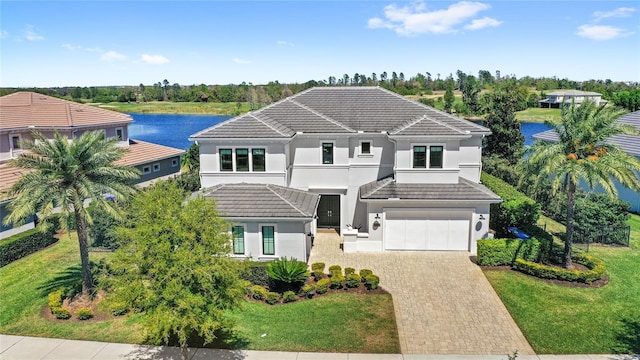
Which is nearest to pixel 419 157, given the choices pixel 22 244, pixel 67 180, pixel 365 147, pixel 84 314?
pixel 365 147

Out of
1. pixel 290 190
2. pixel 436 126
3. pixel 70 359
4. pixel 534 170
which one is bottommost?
pixel 70 359

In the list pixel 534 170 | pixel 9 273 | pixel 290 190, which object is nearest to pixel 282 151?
pixel 290 190

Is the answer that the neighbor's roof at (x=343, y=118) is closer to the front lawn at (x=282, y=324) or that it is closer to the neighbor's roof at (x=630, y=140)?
the front lawn at (x=282, y=324)

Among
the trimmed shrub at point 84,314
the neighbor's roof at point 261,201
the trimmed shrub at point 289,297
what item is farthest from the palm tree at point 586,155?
the trimmed shrub at point 84,314

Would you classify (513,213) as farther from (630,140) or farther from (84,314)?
(84,314)

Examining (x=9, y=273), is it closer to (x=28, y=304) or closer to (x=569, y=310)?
(x=28, y=304)

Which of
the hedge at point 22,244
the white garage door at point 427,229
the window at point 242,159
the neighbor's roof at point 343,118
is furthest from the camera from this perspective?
the window at point 242,159
